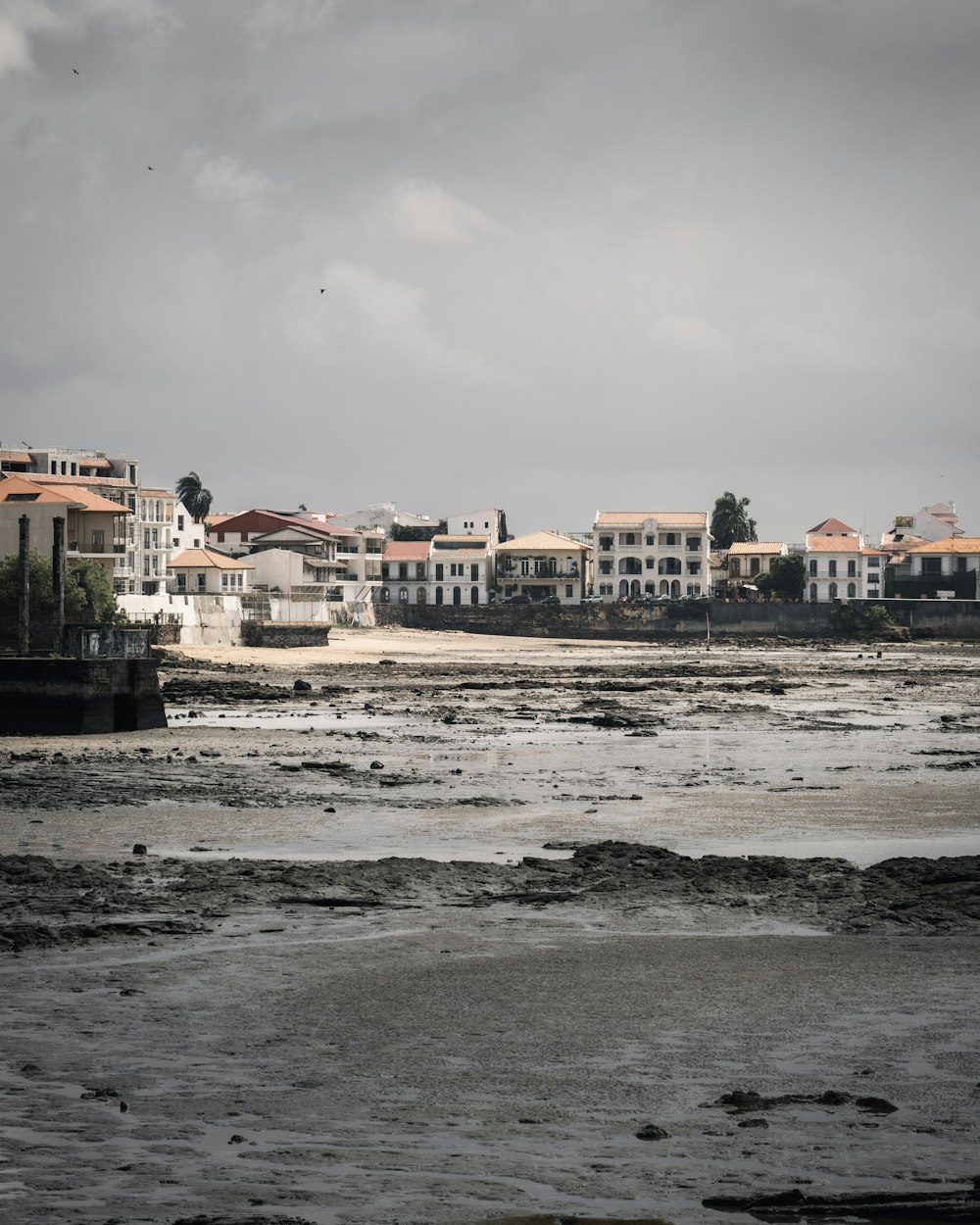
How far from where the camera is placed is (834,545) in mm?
149375

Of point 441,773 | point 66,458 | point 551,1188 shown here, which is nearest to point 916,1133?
point 551,1188

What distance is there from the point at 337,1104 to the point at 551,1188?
5.79 feet

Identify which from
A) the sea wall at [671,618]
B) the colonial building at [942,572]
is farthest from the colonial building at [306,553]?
the colonial building at [942,572]

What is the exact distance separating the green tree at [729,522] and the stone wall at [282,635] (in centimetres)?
9033

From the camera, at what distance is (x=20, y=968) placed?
12461 mm

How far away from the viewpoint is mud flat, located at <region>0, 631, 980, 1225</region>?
804 centimetres

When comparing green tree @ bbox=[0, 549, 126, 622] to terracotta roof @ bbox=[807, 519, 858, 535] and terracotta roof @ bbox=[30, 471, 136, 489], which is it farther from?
terracotta roof @ bbox=[807, 519, 858, 535]

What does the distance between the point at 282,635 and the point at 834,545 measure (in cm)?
7381

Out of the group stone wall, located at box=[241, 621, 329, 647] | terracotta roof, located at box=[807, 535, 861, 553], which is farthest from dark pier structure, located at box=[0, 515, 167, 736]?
terracotta roof, located at box=[807, 535, 861, 553]

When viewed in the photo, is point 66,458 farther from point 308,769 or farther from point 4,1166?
point 4,1166

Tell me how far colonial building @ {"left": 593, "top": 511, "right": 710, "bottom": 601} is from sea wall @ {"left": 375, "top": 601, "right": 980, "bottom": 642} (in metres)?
15.4

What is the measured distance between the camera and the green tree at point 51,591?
6694 cm

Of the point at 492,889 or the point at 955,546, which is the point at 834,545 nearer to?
the point at 955,546

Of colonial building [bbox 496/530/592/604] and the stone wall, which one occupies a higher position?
colonial building [bbox 496/530/592/604]
